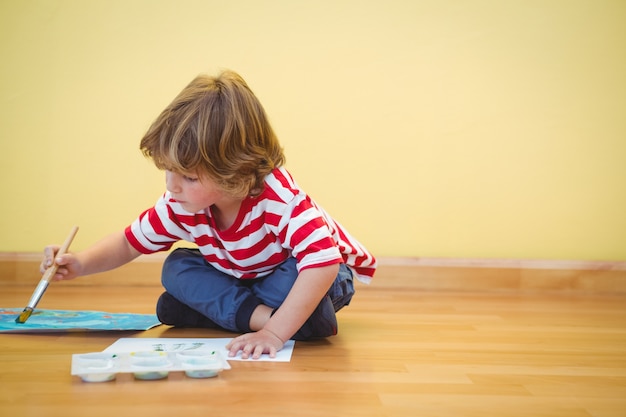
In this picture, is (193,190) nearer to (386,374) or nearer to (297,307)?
(297,307)

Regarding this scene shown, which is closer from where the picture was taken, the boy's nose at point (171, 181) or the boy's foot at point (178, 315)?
the boy's nose at point (171, 181)

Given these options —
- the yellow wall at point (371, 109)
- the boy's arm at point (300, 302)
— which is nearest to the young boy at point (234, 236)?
the boy's arm at point (300, 302)

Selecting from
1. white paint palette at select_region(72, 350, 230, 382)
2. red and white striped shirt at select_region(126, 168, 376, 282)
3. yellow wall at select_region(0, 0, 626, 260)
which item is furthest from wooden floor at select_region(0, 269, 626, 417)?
yellow wall at select_region(0, 0, 626, 260)

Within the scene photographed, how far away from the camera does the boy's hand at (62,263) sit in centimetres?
103

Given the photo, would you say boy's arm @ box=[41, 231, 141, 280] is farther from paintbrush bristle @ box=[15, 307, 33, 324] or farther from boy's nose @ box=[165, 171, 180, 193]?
boy's nose @ box=[165, 171, 180, 193]

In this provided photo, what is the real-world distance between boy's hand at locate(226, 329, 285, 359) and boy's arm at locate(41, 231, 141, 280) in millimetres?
288

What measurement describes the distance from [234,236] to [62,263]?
0.25 meters

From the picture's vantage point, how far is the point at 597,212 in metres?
1.76

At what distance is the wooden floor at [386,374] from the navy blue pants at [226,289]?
0.14ft

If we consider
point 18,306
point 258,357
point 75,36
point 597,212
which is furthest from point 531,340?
point 75,36

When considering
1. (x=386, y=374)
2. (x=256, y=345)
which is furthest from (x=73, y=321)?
(x=386, y=374)

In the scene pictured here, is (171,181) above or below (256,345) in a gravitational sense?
above

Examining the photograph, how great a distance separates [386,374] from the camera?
0.84 metres

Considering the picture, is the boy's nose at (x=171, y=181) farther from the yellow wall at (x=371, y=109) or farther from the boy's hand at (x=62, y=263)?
the yellow wall at (x=371, y=109)
